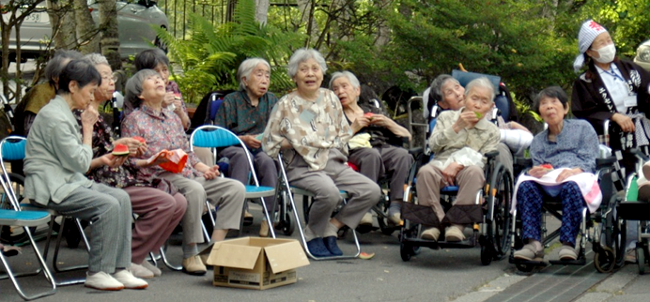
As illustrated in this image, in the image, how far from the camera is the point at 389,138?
364 inches

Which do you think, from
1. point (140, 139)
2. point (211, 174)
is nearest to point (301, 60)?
point (211, 174)

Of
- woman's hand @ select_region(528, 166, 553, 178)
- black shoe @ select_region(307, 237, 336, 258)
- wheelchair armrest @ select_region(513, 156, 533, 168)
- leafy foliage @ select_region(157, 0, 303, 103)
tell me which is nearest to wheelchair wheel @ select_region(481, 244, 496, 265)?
woman's hand @ select_region(528, 166, 553, 178)

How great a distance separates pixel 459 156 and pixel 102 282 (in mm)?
2947

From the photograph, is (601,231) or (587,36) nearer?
(601,231)

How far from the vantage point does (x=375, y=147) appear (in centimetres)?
919

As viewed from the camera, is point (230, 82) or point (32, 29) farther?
point (32, 29)

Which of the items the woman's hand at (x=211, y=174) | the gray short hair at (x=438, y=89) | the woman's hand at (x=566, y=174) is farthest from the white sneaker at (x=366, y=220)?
the woman's hand at (x=566, y=174)

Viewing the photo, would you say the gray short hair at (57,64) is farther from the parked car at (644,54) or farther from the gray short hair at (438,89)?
the parked car at (644,54)

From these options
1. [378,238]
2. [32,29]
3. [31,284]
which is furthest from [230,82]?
[32,29]

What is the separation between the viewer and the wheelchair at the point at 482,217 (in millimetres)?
7527

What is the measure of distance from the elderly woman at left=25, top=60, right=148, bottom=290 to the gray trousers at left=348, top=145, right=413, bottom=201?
281 cm

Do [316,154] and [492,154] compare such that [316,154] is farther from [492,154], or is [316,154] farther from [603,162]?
[603,162]

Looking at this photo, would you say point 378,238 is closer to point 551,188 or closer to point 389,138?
point 389,138

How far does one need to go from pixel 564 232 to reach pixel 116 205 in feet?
10.4
